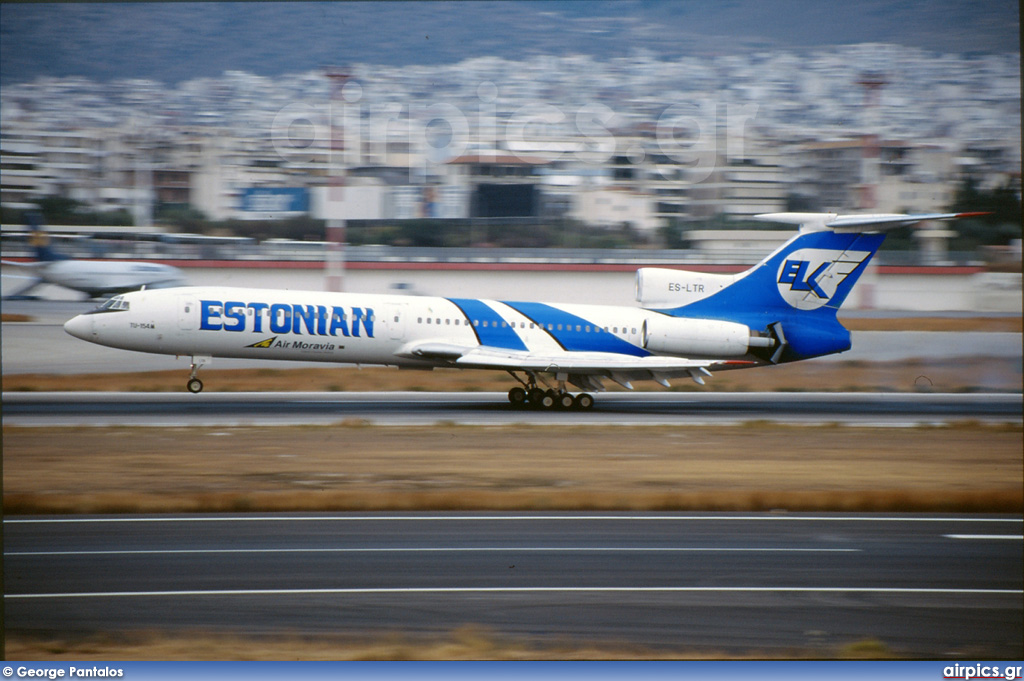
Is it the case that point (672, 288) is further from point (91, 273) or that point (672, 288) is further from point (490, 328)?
point (91, 273)

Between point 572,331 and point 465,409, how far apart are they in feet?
12.6

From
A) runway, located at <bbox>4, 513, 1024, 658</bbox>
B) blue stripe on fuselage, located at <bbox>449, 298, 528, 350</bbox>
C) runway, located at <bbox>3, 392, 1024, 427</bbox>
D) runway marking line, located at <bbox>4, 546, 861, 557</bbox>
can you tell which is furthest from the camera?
blue stripe on fuselage, located at <bbox>449, 298, 528, 350</bbox>

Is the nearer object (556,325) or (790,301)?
(556,325)

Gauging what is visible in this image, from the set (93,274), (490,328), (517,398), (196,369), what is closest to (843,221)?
(490,328)

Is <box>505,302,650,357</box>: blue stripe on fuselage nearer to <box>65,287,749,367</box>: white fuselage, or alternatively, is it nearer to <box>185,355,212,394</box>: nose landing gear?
<box>65,287,749,367</box>: white fuselage

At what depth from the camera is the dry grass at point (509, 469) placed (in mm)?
13672

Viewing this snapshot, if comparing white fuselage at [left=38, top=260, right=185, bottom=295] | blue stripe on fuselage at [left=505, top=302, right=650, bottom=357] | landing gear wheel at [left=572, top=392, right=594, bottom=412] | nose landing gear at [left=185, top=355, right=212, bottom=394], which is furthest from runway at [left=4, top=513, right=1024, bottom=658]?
white fuselage at [left=38, top=260, right=185, bottom=295]

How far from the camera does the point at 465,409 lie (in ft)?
80.6

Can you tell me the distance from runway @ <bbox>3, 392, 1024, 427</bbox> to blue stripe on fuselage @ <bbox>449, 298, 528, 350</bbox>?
6.24ft

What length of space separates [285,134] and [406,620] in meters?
31.7

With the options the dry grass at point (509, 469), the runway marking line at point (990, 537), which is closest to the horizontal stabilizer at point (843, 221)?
the dry grass at point (509, 469)

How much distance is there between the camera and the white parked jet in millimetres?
33344

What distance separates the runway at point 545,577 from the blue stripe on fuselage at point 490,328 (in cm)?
1222

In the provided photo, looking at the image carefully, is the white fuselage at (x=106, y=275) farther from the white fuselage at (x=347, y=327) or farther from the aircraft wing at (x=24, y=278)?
A: the white fuselage at (x=347, y=327)
